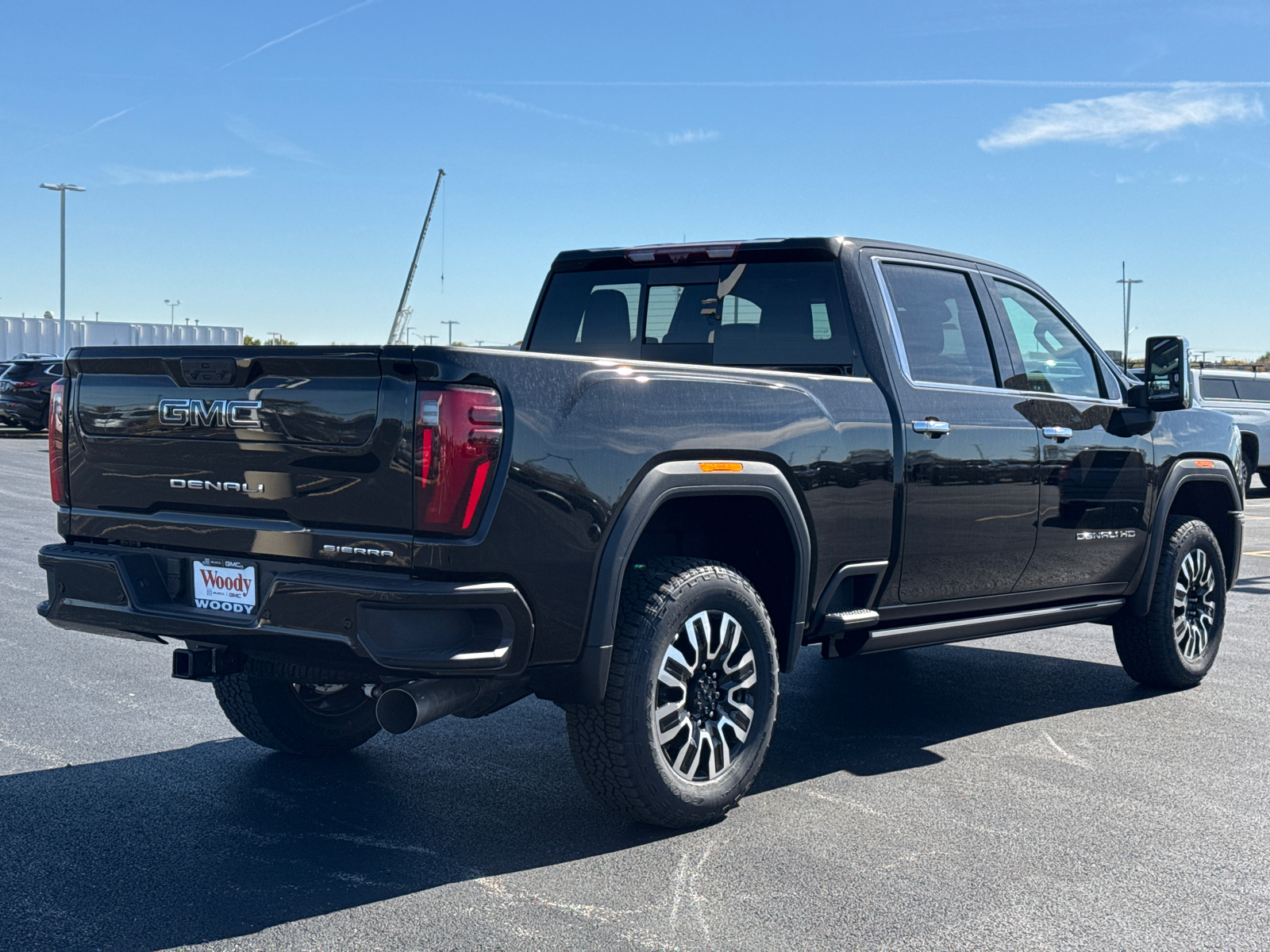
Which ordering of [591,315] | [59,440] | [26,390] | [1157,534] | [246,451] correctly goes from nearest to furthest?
1. [246,451]
2. [59,440]
3. [591,315]
4. [1157,534]
5. [26,390]

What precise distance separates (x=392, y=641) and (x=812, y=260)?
2.66 m

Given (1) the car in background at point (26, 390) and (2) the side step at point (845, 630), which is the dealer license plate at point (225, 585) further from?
(1) the car in background at point (26, 390)

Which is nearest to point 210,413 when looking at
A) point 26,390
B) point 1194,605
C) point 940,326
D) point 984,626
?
point 940,326

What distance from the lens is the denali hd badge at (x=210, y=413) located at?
13.4 ft

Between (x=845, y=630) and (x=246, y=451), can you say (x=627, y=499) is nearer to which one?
(x=246, y=451)

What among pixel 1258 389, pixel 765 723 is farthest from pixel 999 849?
pixel 1258 389

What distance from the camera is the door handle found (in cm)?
530

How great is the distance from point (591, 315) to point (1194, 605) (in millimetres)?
3548

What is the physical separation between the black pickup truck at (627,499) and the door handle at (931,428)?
0.03 m

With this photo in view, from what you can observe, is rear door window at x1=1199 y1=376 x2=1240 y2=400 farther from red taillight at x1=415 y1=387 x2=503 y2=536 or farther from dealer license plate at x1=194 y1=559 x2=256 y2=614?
dealer license plate at x1=194 y1=559 x2=256 y2=614

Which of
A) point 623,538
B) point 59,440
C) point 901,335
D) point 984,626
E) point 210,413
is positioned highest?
point 901,335

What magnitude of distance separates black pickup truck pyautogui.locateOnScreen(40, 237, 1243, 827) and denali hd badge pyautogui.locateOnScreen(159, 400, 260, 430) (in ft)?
0.03

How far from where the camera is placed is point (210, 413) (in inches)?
165

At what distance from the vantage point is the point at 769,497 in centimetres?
471
